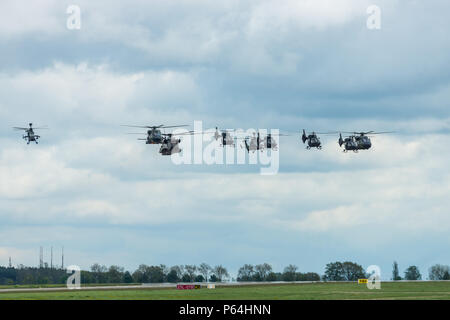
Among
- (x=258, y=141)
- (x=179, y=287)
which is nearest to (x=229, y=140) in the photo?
(x=258, y=141)

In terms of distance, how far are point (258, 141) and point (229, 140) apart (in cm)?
552

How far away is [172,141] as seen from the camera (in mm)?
145500
